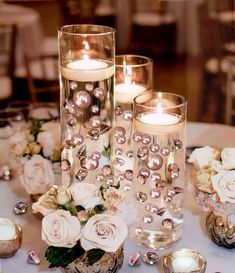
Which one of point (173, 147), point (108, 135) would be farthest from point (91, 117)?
point (173, 147)

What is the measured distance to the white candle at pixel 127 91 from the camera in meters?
1.56

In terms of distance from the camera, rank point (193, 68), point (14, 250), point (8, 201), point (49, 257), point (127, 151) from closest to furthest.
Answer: point (49, 257) → point (14, 250) → point (127, 151) → point (8, 201) → point (193, 68)

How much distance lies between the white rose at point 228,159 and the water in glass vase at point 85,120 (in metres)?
0.22

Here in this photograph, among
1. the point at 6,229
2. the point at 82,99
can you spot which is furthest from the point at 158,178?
the point at 6,229

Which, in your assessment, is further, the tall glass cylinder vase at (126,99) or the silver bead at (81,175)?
the tall glass cylinder vase at (126,99)

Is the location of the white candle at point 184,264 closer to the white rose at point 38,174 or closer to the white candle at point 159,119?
the white candle at point 159,119

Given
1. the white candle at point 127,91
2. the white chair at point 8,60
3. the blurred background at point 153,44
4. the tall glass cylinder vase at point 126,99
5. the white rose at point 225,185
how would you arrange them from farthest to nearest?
1. the blurred background at point 153,44
2. the white chair at point 8,60
3. the white candle at point 127,91
4. the tall glass cylinder vase at point 126,99
5. the white rose at point 225,185

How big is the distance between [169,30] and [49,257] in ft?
16.1

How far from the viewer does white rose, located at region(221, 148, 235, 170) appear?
53.6 inches

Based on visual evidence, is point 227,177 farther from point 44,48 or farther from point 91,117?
point 44,48

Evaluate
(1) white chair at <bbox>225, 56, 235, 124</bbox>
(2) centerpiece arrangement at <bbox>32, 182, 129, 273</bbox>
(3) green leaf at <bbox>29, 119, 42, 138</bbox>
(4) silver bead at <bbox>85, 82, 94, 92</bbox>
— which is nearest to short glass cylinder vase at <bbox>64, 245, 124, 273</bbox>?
(2) centerpiece arrangement at <bbox>32, 182, 129, 273</bbox>

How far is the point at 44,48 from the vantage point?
Answer: 4.36 meters

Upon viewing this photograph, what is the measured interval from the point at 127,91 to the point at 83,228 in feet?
1.44

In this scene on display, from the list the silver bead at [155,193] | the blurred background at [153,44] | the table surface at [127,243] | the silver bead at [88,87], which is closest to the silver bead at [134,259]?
the table surface at [127,243]
